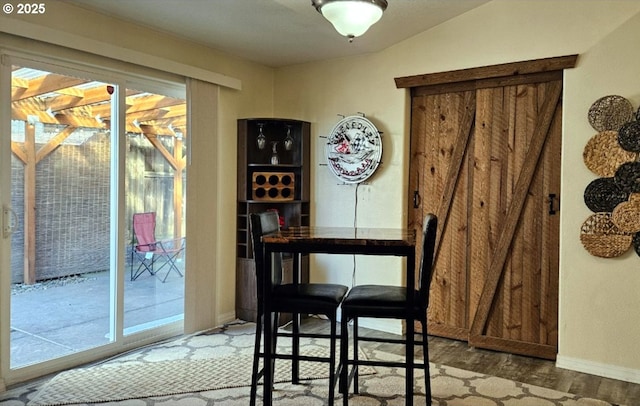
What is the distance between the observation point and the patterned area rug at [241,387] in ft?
9.25

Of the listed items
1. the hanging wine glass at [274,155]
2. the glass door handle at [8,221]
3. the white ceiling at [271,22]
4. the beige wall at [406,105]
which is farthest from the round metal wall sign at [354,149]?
the glass door handle at [8,221]

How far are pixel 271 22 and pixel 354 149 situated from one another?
4.31ft

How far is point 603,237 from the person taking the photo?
324 cm

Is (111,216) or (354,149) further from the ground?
(354,149)

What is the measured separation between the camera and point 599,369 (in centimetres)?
330

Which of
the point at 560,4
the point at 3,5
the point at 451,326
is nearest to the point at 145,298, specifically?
the point at 3,5

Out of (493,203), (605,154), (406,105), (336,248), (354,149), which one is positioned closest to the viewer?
(336,248)

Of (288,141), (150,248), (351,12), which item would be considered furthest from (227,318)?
(351,12)

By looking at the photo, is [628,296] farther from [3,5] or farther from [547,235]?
[3,5]

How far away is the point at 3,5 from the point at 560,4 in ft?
11.6

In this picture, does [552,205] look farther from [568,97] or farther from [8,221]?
[8,221]

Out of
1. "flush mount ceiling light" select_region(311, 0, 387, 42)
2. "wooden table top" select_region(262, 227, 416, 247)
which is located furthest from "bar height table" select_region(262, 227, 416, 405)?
"flush mount ceiling light" select_region(311, 0, 387, 42)

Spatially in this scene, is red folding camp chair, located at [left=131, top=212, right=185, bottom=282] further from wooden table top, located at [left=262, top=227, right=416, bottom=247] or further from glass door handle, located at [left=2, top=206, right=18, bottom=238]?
wooden table top, located at [left=262, top=227, right=416, bottom=247]

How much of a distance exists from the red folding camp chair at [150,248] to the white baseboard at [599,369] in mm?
2976
